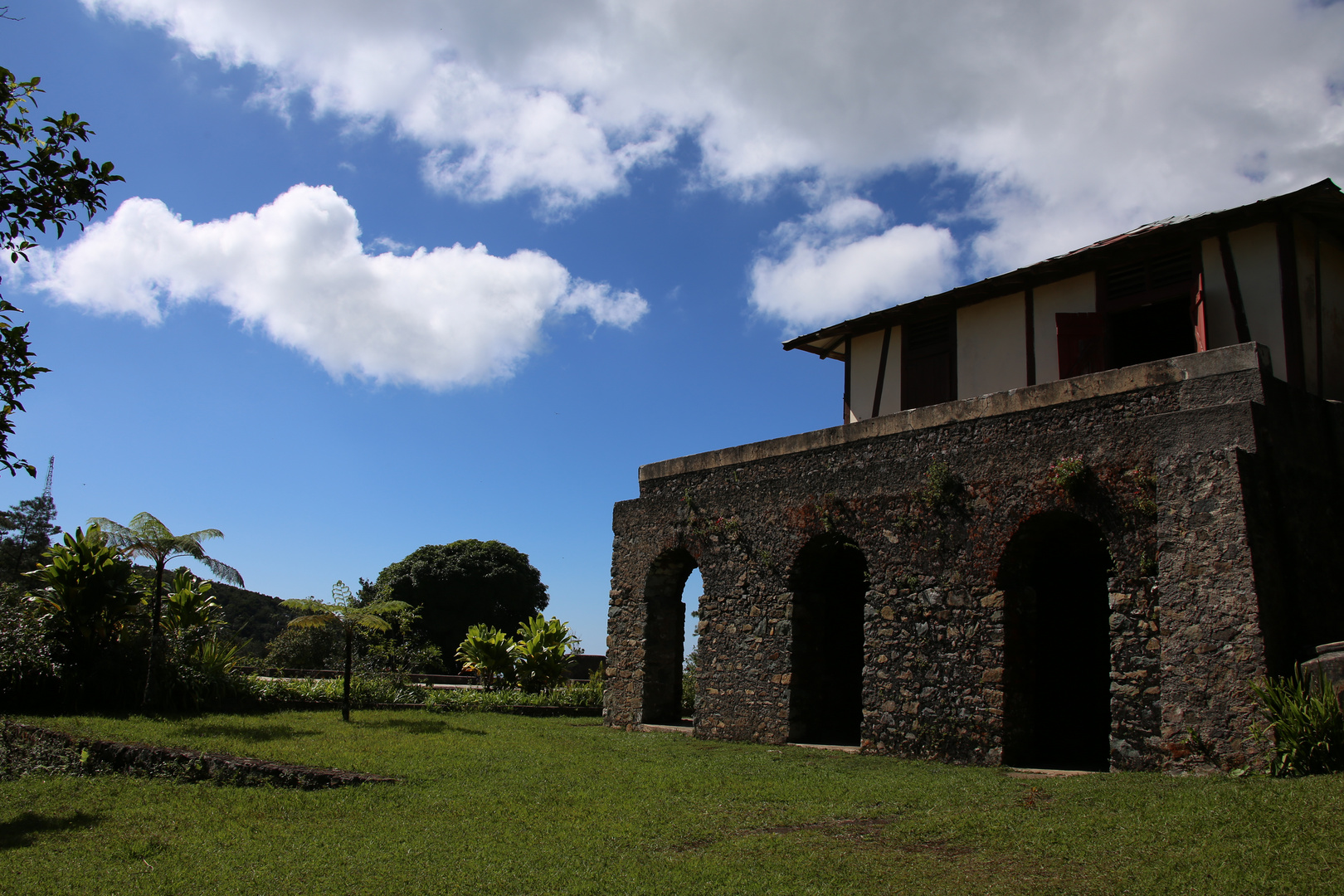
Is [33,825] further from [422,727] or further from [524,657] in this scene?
[524,657]


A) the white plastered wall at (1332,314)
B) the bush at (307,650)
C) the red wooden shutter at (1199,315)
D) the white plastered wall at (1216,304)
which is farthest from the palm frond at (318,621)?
the bush at (307,650)

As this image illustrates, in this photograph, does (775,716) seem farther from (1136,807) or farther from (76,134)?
(76,134)

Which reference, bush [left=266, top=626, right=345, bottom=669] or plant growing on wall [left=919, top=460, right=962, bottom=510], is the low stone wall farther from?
bush [left=266, top=626, right=345, bottom=669]

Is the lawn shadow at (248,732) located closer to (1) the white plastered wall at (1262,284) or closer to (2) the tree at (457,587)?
(1) the white plastered wall at (1262,284)

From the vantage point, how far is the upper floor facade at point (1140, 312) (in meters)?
9.30

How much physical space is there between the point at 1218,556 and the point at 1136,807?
2.50m

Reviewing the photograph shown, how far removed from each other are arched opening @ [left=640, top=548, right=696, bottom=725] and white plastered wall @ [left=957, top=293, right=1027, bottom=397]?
16.5 ft

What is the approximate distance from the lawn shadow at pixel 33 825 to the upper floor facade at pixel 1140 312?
34.5 feet

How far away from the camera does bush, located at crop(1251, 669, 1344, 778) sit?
6.27m

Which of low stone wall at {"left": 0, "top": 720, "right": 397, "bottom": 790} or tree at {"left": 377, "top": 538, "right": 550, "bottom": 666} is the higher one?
tree at {"left": 377, "top": 538, "right": 550, "bottom": 666}

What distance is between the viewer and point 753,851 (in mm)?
5570

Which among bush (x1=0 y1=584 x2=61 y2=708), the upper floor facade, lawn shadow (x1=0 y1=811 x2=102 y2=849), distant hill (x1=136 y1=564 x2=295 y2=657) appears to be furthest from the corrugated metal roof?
distant hill (x1=136 y1=564 x2=295 y2=657)

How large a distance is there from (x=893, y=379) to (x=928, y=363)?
1.96ft

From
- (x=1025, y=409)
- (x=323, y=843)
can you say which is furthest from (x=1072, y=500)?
(x=323, y=843)
